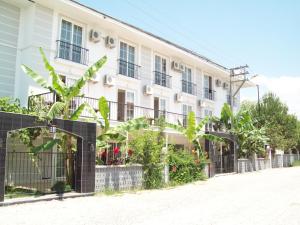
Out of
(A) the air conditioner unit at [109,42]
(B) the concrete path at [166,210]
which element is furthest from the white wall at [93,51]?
(B) the concrete path at [166,210]

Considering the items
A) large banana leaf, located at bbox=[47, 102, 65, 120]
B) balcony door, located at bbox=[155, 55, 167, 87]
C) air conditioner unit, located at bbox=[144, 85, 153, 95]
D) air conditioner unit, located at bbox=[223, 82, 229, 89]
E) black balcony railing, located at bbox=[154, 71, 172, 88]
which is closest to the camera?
large banana leaf, located at bbox=[47, 102, 65, 120]

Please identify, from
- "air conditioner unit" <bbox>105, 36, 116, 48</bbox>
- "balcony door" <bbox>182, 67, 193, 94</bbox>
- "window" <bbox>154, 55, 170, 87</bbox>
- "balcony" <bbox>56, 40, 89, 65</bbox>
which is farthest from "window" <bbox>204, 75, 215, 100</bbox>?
"balcony" <bbox>56, 40, 89, 65</bbox>

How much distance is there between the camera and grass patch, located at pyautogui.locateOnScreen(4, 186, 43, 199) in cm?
1142

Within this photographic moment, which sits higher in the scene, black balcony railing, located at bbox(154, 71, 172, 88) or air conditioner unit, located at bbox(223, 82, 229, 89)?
air conditioner unit, located at bbox(223, 82, 229, 89)

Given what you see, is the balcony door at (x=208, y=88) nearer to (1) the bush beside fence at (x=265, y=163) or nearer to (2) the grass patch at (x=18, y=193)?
(1) the bush beside fence at (x=265, y=163)

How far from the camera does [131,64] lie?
2205 centimetres

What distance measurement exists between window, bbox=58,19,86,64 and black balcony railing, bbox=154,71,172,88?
21.6 ft

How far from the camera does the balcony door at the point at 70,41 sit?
59.1ft

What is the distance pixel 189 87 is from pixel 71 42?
11.8 meters

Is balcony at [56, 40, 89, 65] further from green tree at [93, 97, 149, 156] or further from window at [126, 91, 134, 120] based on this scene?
green tree at [93, 97, 149, 156]

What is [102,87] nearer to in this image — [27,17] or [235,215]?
[27,17]

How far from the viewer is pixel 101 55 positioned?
20.1 metres

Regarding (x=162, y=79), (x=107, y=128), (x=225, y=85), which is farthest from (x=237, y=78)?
(x=107, y=128)

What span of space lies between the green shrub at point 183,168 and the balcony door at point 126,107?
14.0 feet
